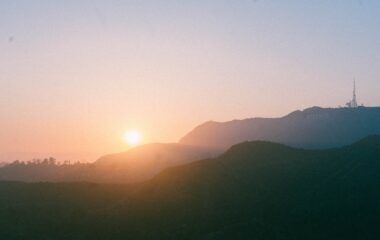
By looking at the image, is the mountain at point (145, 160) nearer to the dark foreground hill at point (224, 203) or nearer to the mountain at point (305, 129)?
the mountain at point (305, 129)

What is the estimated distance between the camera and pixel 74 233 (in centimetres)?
5912

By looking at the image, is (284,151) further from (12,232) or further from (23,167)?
(23,167)

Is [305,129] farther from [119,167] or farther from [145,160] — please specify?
[119,167]

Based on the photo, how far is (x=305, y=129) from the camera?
15725 centimetres

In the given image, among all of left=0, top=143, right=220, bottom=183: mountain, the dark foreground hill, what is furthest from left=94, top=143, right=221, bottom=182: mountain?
the dark foreground hill

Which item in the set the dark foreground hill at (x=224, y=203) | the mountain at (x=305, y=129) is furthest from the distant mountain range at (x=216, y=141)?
the dark foreground hill at (x=224, y=203)

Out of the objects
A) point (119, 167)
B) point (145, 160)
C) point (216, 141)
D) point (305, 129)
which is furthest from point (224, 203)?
point (216, 141)

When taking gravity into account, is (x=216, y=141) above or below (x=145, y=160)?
above

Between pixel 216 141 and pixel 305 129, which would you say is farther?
pixel 216 141

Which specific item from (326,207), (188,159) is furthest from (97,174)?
(326,207)

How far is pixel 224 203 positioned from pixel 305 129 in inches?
3867

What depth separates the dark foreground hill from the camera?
56.9 meters

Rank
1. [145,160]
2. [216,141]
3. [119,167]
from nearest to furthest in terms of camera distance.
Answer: [119,167]
[145,160]
[216,141]

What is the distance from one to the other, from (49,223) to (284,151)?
97.6ft
